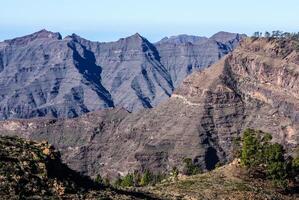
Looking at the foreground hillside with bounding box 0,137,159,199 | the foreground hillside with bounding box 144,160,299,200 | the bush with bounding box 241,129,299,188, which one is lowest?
the foreground hillside with bounding box 144,160,299,200

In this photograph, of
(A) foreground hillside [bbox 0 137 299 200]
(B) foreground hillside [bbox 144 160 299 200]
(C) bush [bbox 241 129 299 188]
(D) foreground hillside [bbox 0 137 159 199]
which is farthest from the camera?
(C) bush [bbox 241 129 299 188]

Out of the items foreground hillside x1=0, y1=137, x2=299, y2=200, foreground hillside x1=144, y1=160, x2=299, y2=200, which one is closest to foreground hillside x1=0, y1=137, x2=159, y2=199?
foreground hillside x1=0, y1=137, x2=299, y2=200

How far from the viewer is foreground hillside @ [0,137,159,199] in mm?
56062

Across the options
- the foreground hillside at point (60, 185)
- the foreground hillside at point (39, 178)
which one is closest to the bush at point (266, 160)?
the foreground hillside at point (60, 185)

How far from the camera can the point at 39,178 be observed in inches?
2319

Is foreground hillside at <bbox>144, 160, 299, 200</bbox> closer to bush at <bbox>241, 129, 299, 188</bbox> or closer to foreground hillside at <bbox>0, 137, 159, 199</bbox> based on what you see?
bush at <bbox>241, 129, 299, 188</bbox>

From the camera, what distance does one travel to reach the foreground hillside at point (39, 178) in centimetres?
5606

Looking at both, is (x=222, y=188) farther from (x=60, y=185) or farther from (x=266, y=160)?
(x=60, y=185)

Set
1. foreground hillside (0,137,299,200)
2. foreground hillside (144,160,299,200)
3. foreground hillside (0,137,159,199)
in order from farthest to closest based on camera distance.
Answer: foreground hillside (144,160,299,200) < foreground hillside (0,137,299,200) < foreground hillside (0,137,159,199)

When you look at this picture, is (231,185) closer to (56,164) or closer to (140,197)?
(140,197)

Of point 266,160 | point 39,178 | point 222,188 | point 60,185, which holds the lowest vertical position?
point 222,188

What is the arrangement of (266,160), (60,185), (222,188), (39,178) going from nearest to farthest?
1. (39,178)
2. (60,185)
3. (222,188)
4. (266,160)

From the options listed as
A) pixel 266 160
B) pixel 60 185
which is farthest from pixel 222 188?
pixel 60 185

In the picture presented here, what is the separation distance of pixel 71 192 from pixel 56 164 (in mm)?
5267
